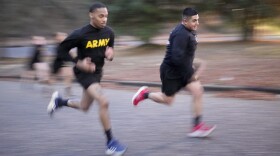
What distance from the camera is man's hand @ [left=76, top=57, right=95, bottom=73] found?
5.46m

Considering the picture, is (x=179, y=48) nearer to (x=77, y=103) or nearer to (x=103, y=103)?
(x=103, y=103)

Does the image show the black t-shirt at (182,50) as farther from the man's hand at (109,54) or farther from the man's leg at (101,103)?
the man's leg at (101,103)

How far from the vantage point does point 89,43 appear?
5.54 m

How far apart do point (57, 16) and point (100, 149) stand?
2037 cm

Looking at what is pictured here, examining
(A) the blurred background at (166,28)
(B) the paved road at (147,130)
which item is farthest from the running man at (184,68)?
(A) the blurred background at (166,28)

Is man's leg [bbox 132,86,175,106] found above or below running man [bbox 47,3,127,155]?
below

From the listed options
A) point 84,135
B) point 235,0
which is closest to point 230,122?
point 84,135

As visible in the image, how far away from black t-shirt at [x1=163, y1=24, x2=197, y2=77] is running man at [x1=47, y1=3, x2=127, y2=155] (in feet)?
2.83

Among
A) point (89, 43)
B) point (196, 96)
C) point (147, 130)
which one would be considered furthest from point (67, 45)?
point (147, 130)

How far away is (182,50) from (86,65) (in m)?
1.34

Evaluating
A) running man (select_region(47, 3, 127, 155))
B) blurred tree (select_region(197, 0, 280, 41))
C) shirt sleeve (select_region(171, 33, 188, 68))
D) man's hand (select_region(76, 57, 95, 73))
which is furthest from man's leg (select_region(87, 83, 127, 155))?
blurred tree (select_region(197, 0, 280, 41))

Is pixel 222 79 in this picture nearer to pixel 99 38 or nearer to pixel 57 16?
pixel 99 38

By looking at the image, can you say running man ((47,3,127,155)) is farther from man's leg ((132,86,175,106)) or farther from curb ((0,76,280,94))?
curb ((0,76,280,94))

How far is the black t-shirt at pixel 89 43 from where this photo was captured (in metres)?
5.54
